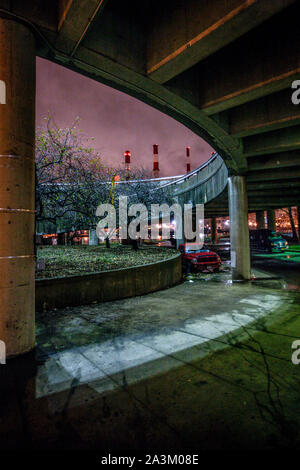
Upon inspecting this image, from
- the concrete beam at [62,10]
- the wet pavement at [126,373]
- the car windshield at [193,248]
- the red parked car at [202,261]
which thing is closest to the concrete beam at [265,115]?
the wet pavement at [126,373]

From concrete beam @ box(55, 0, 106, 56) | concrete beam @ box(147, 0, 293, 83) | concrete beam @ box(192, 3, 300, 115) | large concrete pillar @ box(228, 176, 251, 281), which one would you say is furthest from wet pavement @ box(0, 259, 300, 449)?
concrete beam @ box(55, 0, 106, 56)

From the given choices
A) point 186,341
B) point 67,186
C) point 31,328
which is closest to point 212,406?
point 186,341

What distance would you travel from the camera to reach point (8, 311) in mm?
4094

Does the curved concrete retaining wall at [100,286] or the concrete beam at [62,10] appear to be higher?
the concrete beam at [62,10]

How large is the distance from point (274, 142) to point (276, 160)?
2.20 m

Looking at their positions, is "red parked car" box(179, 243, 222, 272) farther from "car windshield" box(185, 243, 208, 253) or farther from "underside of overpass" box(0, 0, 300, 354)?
"underside of overpass" box(0, 0, 300, 354)

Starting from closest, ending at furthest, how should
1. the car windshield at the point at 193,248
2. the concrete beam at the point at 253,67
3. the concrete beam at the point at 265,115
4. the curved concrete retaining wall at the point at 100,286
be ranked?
the concrete beam at the point at 253,67 < the concrete beam at the point at 265,115 < the curved concrete retaining wall at the point at 100,286 < the car windshield at the point at 193,248

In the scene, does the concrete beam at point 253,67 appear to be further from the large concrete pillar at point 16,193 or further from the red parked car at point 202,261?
the red parked car at point 202,261

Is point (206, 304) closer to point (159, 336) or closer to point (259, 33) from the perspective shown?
point (159, 336)

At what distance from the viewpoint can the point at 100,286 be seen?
8172 millimetres

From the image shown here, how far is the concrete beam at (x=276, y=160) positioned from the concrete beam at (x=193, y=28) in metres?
7.30

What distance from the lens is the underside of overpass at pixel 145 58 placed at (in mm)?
4188

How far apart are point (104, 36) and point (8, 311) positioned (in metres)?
5.48

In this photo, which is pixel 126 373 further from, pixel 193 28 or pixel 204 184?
pixel 204 184
